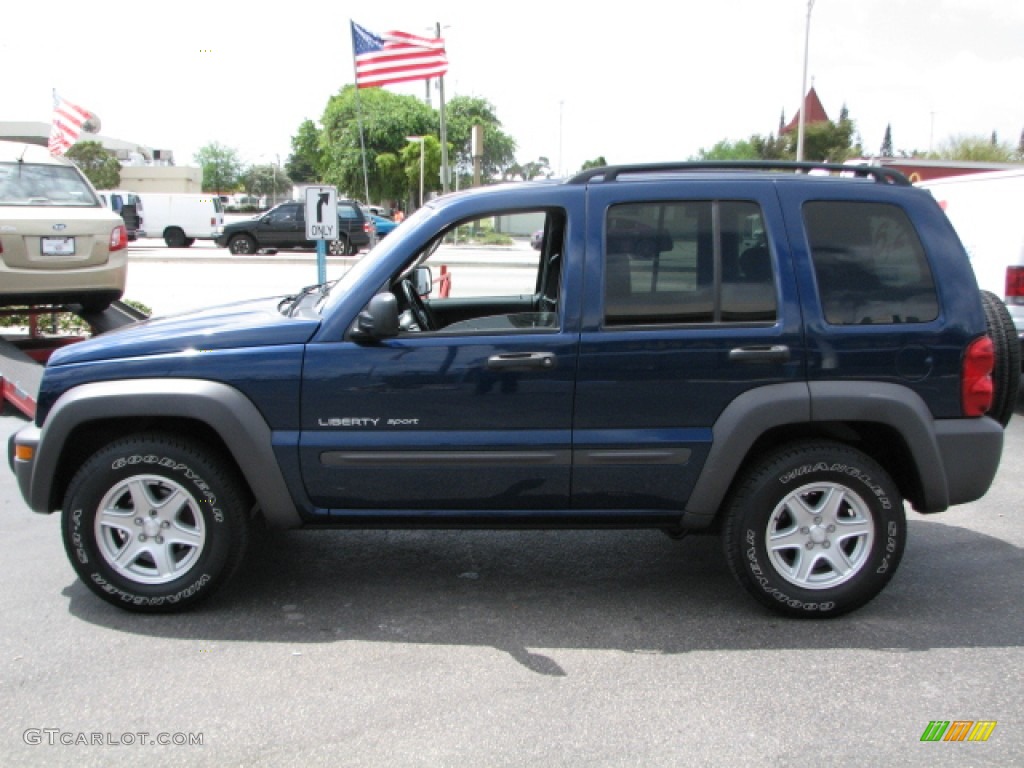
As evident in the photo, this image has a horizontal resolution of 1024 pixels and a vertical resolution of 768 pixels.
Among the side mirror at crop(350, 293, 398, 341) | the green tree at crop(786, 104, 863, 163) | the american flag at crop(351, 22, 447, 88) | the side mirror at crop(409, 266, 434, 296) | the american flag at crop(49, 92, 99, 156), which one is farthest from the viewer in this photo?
the green tree at crop(786, 104, 863, 163)

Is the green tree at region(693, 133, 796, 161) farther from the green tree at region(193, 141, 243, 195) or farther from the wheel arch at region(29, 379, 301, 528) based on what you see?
the green tree at region(193, 141, 243, 195)

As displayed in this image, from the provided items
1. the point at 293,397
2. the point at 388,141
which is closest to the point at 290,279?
the point at 293,397

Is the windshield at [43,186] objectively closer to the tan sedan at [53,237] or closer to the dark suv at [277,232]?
the tan sedan at [53,237]

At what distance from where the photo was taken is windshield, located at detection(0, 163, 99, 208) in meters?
8.85

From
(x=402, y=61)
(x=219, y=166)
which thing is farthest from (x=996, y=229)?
(x=219, y=166)

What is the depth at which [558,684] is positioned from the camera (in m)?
3.61

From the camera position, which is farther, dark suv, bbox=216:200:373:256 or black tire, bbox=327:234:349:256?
dark suv, bbox=216:200:373:256

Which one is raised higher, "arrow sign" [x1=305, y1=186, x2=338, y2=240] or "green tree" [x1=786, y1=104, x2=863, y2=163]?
"green tree" [x1=786, y1=104, x2=863, y2=163]

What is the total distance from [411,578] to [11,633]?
68.8 inches

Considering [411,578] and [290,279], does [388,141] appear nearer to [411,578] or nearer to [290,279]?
[290,279]

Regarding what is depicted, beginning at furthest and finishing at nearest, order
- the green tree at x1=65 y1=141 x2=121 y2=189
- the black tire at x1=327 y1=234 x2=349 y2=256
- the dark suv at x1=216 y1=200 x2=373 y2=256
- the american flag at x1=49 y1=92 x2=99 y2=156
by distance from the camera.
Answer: the green tree at x1=65 y1=141 x2=121 y2=189 < the dark suv at x1=216 y1=200 x2=373 y2=256 < the black tire at x1=327 y1=234 x2=349 y2=256 < the american flag at x1=49 y1=92 x2=99 y2=156

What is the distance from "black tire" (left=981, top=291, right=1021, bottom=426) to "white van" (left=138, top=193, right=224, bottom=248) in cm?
3230

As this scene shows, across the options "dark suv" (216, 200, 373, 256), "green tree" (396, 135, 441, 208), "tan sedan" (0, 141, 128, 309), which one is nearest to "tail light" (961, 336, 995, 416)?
"tan sedan" (0, 141, 128, 309)

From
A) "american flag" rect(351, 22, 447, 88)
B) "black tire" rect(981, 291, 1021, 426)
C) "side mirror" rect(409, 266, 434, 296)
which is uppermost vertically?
"american flag" rect(351, 22, 447, 88)
